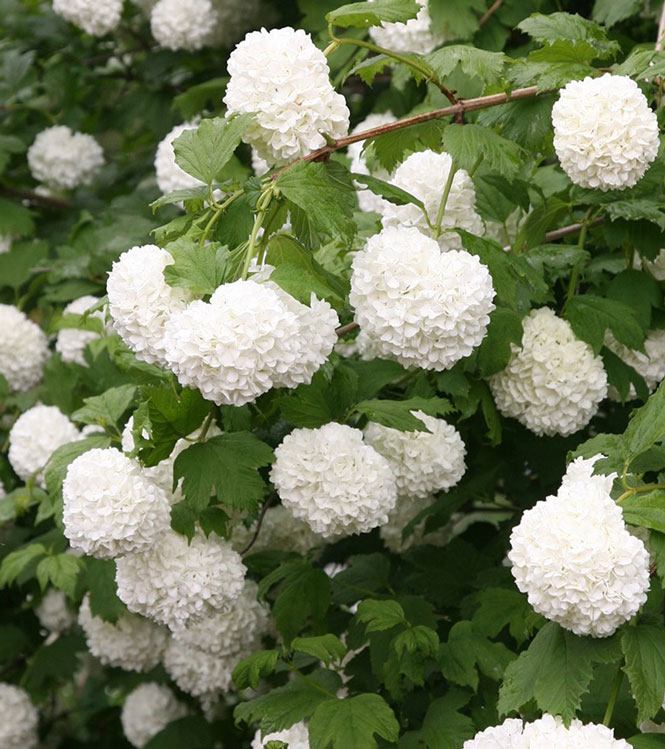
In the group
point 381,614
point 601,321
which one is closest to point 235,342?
point 381,614

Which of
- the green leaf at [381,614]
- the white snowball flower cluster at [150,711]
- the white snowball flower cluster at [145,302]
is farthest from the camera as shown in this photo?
the white snowball flower cluster at [150,711]

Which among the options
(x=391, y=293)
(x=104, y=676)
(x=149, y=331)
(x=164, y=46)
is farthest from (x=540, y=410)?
(x=104, y=676)

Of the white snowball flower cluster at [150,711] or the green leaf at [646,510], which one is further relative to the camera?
the white snowball flower cluster at [150,711]

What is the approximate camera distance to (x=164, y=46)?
4301 mm

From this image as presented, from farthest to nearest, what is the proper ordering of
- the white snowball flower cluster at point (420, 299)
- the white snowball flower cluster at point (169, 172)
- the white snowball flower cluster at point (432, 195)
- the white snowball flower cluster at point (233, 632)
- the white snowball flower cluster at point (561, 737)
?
the white snowball flower cluster at point (169, 172) → the white snowball flower cluster at point (233, 632) → the white snowball flower cluster at point (432, 195) → the white snowball flower cluster at point (420, 299) → the white snowball flower cluster at point (561, 737)

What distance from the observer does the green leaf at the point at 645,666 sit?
1.72 m

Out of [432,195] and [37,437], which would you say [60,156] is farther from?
[432,195]

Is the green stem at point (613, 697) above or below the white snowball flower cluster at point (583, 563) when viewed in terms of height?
below

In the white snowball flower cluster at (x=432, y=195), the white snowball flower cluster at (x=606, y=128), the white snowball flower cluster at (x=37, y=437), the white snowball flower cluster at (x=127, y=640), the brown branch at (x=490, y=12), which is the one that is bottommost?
the white snowball flower cluster at (x=127, y=640)

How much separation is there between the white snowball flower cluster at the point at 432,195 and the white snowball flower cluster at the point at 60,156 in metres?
2.30

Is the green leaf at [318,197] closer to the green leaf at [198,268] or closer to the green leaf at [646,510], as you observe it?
the green leaf at [198,268]

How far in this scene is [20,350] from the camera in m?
3.88

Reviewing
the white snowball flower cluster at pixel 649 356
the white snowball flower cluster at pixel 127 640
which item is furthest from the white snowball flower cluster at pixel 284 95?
the white snowball flower cluster at pixel 127 640

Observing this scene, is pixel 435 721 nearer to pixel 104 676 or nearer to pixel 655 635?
pixel 655 635
